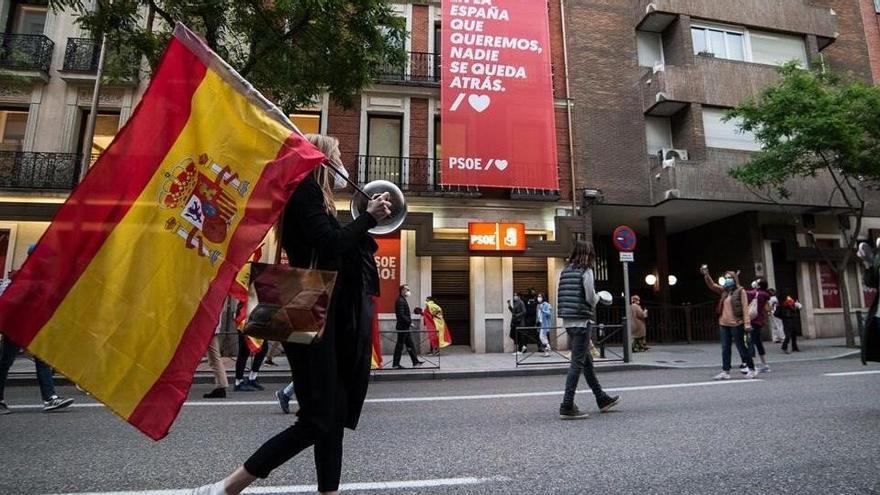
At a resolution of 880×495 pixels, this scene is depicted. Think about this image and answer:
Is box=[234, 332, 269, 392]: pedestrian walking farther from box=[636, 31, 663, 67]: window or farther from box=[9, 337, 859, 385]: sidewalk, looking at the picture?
box=[636, 31, 663, 67]: window

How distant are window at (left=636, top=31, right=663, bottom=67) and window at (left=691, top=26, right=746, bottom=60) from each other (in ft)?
3.99

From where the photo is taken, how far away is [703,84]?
17.8 metres

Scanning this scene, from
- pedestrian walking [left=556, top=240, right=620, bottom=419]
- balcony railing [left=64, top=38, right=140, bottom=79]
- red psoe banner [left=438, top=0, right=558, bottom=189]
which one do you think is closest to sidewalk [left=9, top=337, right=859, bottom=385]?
pedestrian walking [left=556, top=240, right=620, bottom=419]

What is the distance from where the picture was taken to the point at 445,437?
4.41 metres

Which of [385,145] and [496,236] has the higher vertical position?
[385,145]

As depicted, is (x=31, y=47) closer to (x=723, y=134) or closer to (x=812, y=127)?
(x=723, y=134)

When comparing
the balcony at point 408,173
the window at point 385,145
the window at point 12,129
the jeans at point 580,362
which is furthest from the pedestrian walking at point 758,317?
the window at point 12,129

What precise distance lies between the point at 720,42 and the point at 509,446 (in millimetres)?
20242

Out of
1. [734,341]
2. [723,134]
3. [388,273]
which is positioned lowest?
[734,341]

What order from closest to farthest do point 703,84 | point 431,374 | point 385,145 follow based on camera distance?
point 431,374
point 385,145
point 703,84

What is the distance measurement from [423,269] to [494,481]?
12.8m

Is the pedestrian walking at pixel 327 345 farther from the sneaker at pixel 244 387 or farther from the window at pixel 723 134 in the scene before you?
the window at pixel 723 134

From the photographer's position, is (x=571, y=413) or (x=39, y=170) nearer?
(x=571, y=413)

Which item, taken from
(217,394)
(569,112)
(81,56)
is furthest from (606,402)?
(81,56)
